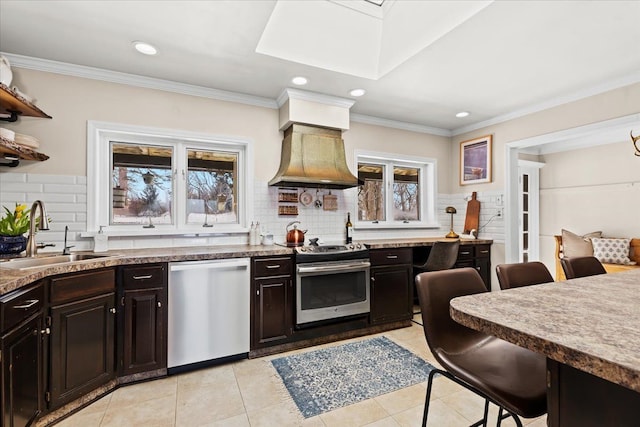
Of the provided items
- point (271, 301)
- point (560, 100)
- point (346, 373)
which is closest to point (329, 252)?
point (271, 301)

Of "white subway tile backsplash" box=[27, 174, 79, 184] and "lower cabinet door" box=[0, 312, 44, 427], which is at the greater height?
"white subway tile backsplash" box=[27, 174, 79, 184]

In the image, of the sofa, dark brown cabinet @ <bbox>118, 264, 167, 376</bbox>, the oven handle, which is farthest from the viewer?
the sofa

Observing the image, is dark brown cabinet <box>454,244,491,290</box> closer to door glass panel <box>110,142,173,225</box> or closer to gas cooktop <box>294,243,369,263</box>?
gas cooktop <box>294,243,369,263</box>

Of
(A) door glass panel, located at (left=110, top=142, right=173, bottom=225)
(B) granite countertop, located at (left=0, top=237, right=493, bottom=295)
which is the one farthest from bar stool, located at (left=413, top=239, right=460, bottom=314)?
(A) door glass panel, located at (left=110, top=142, right=173, bottom=225)

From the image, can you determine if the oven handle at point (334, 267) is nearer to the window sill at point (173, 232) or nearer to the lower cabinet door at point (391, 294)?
the lower cabinet door at point (391, 294)

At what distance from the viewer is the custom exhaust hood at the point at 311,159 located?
10.1 ft

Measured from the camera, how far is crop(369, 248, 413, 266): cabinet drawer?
3.17m

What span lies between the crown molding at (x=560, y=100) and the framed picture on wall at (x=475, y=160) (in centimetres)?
20

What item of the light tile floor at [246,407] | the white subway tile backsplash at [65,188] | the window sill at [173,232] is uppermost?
the white subway tile backsplash at [65,188]

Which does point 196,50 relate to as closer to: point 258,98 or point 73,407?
point 258,98

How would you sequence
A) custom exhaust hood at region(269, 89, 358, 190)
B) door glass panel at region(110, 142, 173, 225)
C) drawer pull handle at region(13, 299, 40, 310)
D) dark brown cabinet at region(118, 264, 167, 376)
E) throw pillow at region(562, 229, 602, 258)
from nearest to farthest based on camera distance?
1. drawer pull handle at region(13, 299, 40, 310)
2. dark brown cabinet at region(118, 264, 167, 376)
3. door glass panel at region(110, 142, 173, 225)
4. custom exhaust hood at region(269, 89, 358, 190)
5. throw pillow at region(562, 229, 602, 258)

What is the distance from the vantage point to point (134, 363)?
2203 mm

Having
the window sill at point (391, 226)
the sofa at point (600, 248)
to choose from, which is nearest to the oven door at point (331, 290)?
the window sill at point (391, 226)

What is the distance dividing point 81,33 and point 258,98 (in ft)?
5.02
